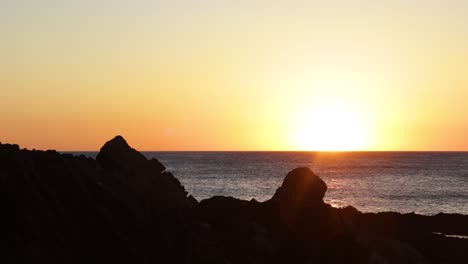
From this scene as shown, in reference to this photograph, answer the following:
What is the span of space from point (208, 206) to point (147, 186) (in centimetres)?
602

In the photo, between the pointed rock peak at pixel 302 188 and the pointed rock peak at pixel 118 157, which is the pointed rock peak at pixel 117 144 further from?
the pointed rock peak at pixel 302 188

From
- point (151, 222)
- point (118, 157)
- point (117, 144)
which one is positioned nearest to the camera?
point (151, 222)

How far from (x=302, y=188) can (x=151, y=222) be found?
1035 centimetres

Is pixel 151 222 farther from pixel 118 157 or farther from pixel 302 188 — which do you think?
pixel 302 188

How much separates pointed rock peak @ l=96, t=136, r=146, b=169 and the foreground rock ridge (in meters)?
0.05

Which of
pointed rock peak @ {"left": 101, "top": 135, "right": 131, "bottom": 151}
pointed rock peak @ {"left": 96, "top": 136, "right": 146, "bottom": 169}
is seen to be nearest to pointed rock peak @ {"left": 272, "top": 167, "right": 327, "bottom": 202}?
pointed rock peak @ {"left": 96, "top": 136, "right": 146, "bottom": 169}

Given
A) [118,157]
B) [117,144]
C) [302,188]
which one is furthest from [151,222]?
[302,188]

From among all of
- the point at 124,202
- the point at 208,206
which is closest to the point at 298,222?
the point at 208,206

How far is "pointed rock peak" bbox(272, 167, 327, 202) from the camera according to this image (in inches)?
1545

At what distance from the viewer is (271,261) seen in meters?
35.6

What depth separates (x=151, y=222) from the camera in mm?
32062

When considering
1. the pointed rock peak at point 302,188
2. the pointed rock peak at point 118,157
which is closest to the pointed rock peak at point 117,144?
the pointed rock peak at point 118,157

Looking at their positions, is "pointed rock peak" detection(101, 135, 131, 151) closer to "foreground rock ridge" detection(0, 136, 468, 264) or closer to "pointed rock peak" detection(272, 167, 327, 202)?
"foreground rock ridge" detection(0, 136, 468, 264)

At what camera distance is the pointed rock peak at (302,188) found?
129 ft
